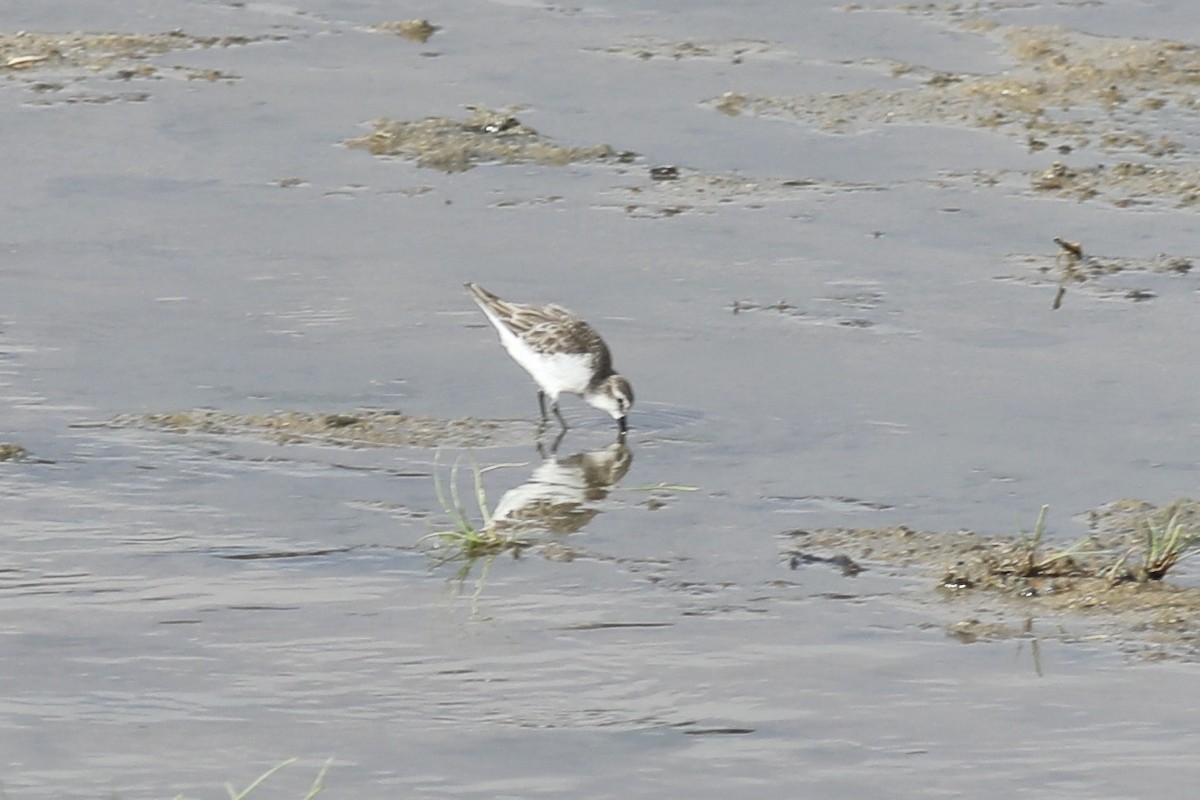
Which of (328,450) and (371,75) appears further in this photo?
(371,75)

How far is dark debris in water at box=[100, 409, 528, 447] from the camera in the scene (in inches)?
369

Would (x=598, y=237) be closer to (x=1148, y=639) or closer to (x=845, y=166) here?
(x=845, y=166)

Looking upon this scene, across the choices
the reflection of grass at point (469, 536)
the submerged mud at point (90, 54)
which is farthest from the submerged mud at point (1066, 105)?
the reflection of grass at point (469, 536)

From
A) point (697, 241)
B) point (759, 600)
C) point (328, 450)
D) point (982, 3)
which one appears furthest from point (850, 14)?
point (759, 600)

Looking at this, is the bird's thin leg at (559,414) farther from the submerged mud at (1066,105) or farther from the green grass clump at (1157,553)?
the submerged mud at (1066,105)

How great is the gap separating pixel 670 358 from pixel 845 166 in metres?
2.96

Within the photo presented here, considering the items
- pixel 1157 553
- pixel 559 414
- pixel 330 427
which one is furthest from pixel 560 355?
pixel 1157 553

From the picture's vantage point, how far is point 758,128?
13.9 meters

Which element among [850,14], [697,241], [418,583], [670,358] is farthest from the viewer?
[850,14]

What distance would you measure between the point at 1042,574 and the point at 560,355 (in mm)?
2694

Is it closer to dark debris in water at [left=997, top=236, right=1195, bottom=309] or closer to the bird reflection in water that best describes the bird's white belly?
the bird reflection in water

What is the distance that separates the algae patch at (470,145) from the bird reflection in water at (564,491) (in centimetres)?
378

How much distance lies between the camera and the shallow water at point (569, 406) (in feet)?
21.9

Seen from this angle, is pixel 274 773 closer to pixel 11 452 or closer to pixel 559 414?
pixel 11 452
